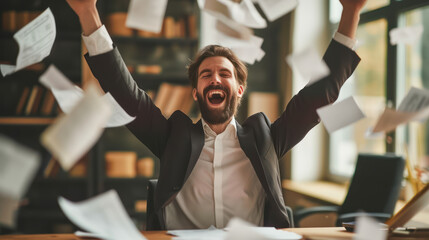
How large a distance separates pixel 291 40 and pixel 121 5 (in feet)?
5.14

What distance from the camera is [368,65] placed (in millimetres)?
3342

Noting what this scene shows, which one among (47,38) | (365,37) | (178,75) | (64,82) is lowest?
(64,82)

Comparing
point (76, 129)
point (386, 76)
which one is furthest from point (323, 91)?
point (386, 76)

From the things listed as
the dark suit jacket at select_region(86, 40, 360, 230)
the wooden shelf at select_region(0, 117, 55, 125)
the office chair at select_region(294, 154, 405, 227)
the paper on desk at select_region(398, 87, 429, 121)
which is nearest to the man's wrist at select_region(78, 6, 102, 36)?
the dark suit jacket at select_region(86, 40, 360, 230)

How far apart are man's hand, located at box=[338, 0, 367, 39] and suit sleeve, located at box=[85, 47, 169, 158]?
66cm

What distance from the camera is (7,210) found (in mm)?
670

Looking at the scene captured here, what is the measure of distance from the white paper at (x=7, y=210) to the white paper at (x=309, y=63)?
1.72 ft

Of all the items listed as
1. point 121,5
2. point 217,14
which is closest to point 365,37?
point 121,5

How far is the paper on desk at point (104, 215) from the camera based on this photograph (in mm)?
757

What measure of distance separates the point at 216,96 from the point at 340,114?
2.75ft

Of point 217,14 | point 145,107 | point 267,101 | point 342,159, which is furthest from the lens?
point 267,101

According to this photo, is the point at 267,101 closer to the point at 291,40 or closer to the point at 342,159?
the point at 291,40

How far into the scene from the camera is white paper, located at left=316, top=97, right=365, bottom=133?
2.97 feet

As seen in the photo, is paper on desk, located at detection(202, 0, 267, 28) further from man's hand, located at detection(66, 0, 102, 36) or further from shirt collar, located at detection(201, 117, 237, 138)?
shirt collar, located at detection(201, 117, 237, 138)
